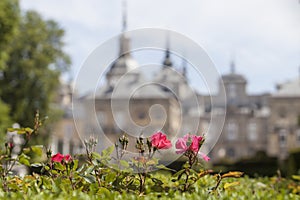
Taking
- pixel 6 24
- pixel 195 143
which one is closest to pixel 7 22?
pixel 6 24

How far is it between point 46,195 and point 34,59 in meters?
25.4

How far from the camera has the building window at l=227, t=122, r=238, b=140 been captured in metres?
58.2

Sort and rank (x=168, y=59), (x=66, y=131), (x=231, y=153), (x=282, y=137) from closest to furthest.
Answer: (x=168, y=59) → (x=282, y=137) → (x=231, y=153) → (x=66, y=131)

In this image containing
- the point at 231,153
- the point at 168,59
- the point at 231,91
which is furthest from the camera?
the point at 231,91

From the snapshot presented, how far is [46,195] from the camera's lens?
2607 millimetres

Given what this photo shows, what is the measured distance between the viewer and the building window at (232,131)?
58.2 meters

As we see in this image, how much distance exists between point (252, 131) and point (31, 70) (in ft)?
113

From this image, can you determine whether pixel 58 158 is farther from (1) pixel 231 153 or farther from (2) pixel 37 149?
(1) pixel 231 153

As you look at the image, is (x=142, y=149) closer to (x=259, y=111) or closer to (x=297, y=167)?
(x=297, y=167)

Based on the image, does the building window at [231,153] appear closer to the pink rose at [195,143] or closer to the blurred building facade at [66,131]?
the blurred building facade at [66,131]

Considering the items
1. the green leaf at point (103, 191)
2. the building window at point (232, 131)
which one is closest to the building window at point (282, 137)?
the building window at point (232, 131)

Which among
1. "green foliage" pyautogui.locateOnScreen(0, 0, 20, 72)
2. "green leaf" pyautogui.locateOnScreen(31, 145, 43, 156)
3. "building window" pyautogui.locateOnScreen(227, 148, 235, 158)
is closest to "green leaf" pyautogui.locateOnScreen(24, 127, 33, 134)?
"green leaf" pyautogui.locateOnScreen(31, 145, 43, 156)

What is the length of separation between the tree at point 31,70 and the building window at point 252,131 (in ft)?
107

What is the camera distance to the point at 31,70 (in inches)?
1067
